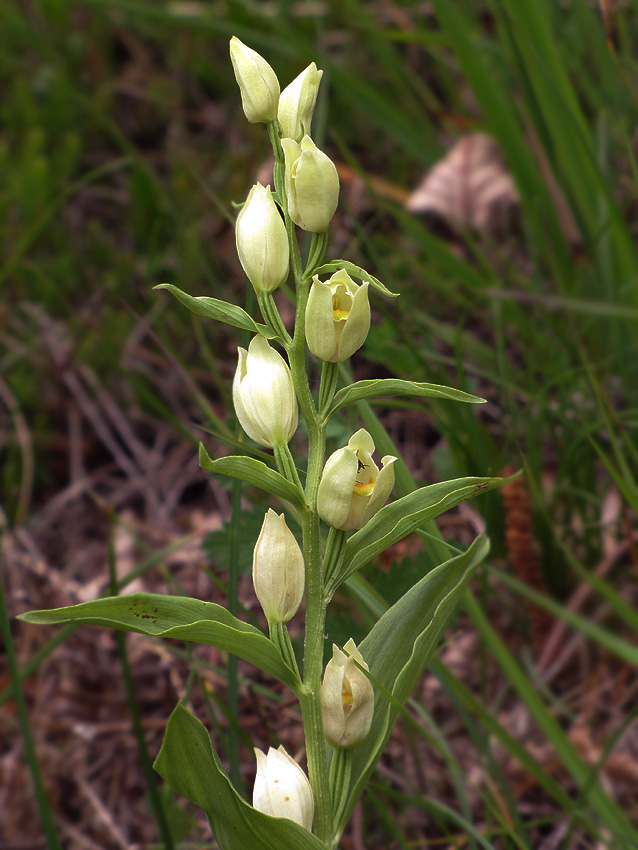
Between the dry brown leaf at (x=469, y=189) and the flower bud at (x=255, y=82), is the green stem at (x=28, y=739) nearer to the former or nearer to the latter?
the flower bud at (x=255, y=82)

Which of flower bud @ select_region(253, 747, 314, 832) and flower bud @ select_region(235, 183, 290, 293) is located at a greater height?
flower bud @ select_region(235, 183, 290, 293)

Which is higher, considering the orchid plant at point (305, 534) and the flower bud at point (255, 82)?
the flower bud at point (255, 82)

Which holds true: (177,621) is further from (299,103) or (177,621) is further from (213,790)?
(299,103)

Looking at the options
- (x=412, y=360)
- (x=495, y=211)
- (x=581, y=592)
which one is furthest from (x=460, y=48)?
(x=581, y=592)

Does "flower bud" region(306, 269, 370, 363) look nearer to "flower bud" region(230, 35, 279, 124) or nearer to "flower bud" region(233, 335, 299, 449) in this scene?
"flower bud" region(233, 335, 299, 449)

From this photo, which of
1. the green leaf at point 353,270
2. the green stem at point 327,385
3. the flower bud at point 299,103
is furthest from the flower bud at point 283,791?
the flower bud at point 299,103

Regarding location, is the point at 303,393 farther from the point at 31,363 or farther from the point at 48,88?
the point at 48,88

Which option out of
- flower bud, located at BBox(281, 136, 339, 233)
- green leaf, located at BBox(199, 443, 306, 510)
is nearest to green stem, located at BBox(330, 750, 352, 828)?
green leaf, located at BBox(199, 443, 306, 510)

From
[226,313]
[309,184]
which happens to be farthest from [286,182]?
[226,313]
